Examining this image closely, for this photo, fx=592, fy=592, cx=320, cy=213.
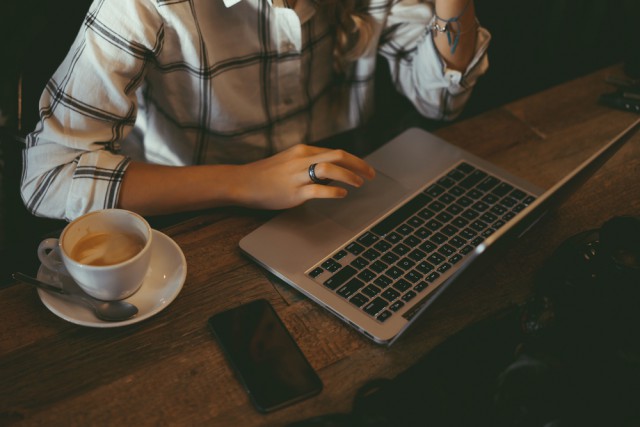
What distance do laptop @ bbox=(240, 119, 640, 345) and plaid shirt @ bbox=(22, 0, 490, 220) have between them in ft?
0.81

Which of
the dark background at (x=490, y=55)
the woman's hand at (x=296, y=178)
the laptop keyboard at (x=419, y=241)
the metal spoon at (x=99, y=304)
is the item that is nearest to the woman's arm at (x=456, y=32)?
the dark background at (x=490, y=55)

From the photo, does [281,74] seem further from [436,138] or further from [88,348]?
[88,348]

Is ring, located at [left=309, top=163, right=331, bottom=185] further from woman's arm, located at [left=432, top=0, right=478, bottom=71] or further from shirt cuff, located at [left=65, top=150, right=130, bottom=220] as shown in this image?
woman's arm, located at [left=432, top=0, right=478, bottom=71]

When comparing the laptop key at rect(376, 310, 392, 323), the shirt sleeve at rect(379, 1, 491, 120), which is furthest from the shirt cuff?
the shirt sleeve at rect(379, 1, 491, 120)

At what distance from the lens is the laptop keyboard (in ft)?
2.55

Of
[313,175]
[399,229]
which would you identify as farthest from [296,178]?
[399,229]

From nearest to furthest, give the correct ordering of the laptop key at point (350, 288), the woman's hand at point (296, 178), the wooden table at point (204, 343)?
the wooden table at point (204, 343) < the laptop key at point (350, 288) < the woman's hand at point (296, 178)

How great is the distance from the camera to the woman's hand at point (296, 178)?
2.85 ft

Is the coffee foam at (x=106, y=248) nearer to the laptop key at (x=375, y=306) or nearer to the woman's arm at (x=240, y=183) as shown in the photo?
the woman's arm at (x=240, y=183)

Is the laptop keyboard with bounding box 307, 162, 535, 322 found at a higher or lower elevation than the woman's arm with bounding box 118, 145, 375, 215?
lower

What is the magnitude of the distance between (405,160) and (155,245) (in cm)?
44

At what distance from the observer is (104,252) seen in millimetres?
725

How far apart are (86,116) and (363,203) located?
43cm

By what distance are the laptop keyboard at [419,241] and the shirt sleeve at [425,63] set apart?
0.83 feet
